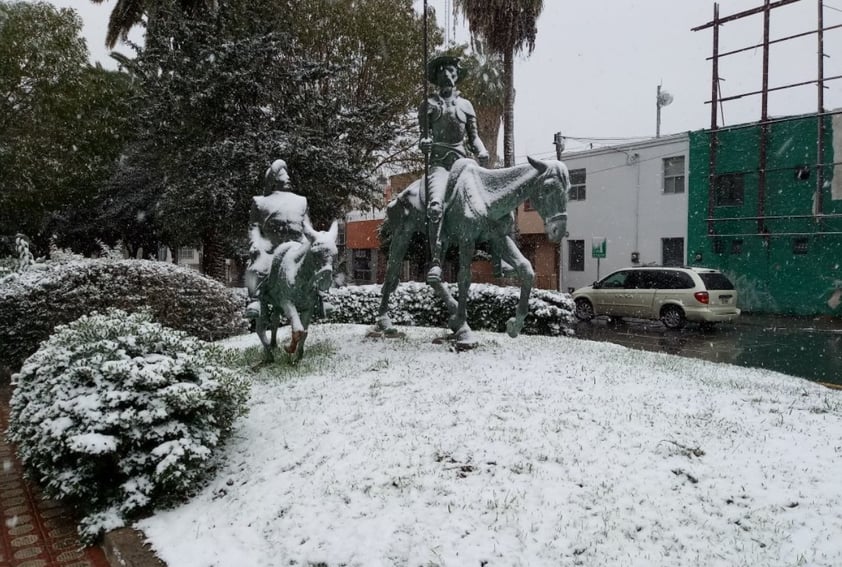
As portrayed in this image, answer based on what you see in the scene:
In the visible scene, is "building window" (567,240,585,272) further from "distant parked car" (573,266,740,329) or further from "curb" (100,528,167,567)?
"curb" (100,528,167,567)

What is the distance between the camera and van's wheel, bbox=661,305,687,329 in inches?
634

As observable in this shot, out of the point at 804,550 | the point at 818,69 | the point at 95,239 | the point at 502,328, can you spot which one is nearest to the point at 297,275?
the point at 804,550

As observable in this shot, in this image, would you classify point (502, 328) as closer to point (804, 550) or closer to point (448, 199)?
point (448, 199)

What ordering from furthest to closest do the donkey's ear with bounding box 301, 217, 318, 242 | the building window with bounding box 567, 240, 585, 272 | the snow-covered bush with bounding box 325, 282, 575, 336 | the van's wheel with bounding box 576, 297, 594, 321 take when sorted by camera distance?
the building window with bounding box 567, 240, 585, 272 < the van's wheel with bounding box 576, 297, 594, 321 < the snow-covered bush with bounding box 325, 282, 575, 336 < the donkey's ear with bounding box 301, 217, 318, 242

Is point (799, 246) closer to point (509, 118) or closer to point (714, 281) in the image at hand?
point (714, 281)

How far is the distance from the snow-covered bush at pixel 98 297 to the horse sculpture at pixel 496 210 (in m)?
4.61

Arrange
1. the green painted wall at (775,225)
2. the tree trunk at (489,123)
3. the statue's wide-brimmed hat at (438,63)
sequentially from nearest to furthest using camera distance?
the statue's wide-brimmed hat at (438,63) → the green painted wall at (775,225) → the tree trunk at (489,123)

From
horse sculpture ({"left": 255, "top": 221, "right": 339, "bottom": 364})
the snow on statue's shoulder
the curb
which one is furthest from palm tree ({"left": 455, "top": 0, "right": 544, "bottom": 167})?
the curb

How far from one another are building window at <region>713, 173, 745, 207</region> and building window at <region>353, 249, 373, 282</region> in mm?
20730

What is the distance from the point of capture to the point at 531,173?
704cm

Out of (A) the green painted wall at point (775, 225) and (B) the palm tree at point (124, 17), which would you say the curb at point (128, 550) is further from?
(A) the green painted wall at point (775, 225)

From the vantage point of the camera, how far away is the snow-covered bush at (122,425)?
13.8ft

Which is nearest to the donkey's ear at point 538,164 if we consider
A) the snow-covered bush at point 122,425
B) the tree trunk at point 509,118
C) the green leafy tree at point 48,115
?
the snow-covered bush at point 122,425

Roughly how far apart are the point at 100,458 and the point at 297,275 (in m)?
2.85
